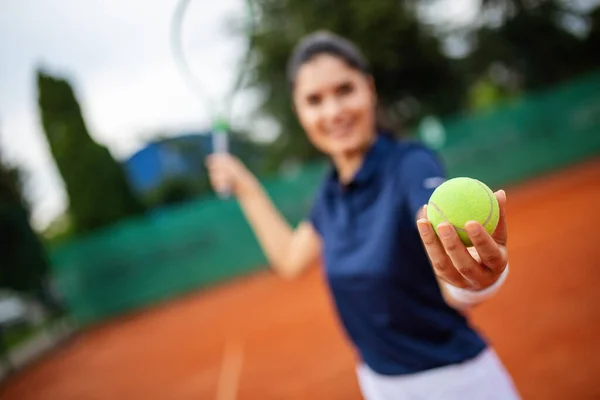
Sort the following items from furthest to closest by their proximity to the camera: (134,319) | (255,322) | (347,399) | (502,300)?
(134,319)
(255,322)
(502,300)
(347,399)

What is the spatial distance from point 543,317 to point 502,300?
76 centimetres

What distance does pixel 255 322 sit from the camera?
23.5ft

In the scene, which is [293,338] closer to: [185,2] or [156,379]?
[156,379]

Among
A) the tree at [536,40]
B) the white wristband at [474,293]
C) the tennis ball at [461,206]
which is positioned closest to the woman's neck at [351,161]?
the tennis ball at [461,206]

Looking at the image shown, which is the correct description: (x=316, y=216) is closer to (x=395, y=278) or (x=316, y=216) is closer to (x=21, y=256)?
(x=395, y=278)

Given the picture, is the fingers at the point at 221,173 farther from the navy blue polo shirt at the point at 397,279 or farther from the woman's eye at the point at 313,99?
the navy blue polo shirt at the point at 397,279

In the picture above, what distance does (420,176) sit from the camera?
1.22m

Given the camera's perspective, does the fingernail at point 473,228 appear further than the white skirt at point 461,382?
No

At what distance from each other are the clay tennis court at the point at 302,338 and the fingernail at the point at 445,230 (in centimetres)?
→ 277

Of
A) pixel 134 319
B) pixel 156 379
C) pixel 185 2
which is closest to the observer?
pixel 185 2

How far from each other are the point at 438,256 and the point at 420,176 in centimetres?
34

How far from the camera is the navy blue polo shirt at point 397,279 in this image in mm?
1187

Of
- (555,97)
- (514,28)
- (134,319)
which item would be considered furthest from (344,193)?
(514,28)

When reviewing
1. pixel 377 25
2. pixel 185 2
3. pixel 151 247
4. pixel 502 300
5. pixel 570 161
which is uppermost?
pixel 185 2
